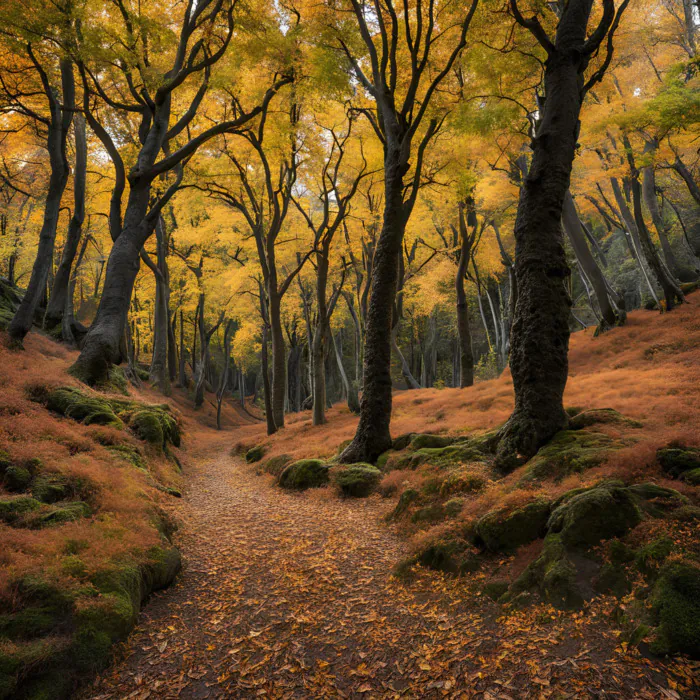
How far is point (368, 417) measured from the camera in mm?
9562

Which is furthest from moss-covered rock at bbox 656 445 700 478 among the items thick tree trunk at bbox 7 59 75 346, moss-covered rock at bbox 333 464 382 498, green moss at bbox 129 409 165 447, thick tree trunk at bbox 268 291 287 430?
thick tree trunk at bbox 7 59 75 346

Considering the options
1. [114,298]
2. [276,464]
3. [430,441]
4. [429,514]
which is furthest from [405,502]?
[114,298]

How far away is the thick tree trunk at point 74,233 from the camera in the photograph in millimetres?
12875

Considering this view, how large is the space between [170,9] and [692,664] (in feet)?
55.1

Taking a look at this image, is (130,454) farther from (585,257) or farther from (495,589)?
(585,257)

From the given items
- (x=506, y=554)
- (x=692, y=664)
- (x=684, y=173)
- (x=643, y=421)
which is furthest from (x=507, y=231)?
(x=692, y=664)

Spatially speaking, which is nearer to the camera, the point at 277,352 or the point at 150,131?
the point at 150,131

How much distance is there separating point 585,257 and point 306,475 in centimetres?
1248

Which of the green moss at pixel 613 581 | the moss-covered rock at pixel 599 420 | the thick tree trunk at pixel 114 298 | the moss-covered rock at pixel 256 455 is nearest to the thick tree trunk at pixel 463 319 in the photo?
the moss-covered rock at pixel 256 455

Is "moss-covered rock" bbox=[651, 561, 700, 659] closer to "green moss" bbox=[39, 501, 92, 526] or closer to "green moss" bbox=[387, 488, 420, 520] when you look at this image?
"green moss" bbox=[387, 488, 420, 520]

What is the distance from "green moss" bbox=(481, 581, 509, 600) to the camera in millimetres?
3887

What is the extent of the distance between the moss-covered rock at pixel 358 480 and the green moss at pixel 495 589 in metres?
4.30

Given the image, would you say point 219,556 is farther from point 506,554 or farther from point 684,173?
point 684,173

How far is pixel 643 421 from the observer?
6.43 meters
